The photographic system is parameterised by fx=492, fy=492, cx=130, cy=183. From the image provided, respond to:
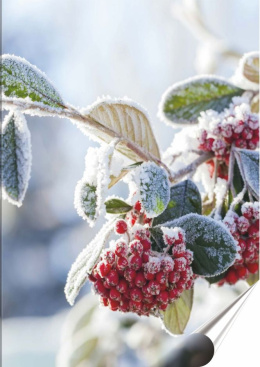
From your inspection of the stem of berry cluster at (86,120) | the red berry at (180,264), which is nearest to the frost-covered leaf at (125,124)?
the stem of berry cluster at (86,120)

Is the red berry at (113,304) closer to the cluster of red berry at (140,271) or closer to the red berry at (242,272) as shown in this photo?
the cluster of red berry at (140,271)

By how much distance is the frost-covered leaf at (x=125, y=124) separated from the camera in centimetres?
43

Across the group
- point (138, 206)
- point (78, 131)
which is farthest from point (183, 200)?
point (78, 131)

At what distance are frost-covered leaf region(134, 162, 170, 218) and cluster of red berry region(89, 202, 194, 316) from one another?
0.03m

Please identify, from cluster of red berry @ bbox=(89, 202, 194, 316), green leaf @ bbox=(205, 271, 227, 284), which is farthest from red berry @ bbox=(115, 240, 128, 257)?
green leaf @ bbox=(205, 271, 227, 284)

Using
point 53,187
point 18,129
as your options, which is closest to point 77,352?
point 18,129

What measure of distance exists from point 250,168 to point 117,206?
0.47 ft

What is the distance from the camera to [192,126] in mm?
595

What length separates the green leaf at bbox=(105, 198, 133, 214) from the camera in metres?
0.43

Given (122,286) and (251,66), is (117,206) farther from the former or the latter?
(251,66)

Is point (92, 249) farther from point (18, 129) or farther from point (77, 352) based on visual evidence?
point (77, 352)

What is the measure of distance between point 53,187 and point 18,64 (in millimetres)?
3848

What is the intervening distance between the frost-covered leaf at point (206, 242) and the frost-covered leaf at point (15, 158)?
5.5 inches

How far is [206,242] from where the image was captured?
0.42m
